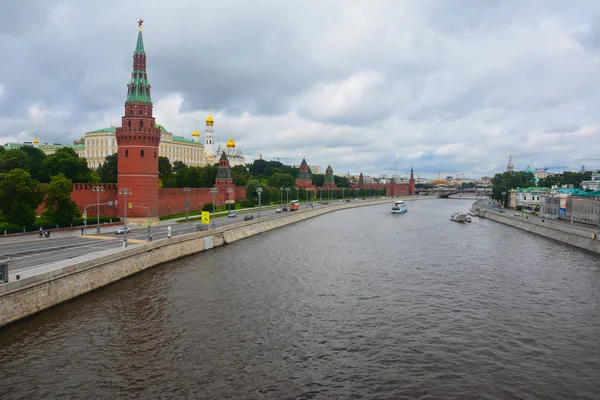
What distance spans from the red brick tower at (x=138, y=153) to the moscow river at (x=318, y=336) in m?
19.9

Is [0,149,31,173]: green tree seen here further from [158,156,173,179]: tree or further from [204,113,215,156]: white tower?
[204,113,215,156]: white tower

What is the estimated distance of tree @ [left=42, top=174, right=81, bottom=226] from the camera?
1891 inches

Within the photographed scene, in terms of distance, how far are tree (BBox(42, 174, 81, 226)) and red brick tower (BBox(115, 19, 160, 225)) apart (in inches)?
305

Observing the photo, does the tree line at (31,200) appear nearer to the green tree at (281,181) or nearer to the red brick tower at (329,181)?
the green tree at (281,181)

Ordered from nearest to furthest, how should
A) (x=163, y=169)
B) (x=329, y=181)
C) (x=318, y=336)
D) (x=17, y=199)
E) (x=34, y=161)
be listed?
(x=318, y=336)
(x=17, y=199)
(x=34, y=161)
(x=163, y=169)
(x=329, y=181)

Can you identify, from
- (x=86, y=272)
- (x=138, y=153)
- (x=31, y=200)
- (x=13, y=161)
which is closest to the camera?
(x=86, y=272)

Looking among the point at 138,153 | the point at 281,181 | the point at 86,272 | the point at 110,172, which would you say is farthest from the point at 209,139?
→ the point at 86,272

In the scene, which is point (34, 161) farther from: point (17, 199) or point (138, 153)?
point (17, 199)

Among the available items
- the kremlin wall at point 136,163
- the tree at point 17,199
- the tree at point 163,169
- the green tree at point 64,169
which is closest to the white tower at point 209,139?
the tree at point 163,169

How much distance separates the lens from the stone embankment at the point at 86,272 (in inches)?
912

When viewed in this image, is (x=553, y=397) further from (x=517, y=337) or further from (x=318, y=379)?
(x=318, y=379)

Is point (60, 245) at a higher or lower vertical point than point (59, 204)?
lower

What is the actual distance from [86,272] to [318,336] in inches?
646

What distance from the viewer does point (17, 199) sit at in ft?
144
